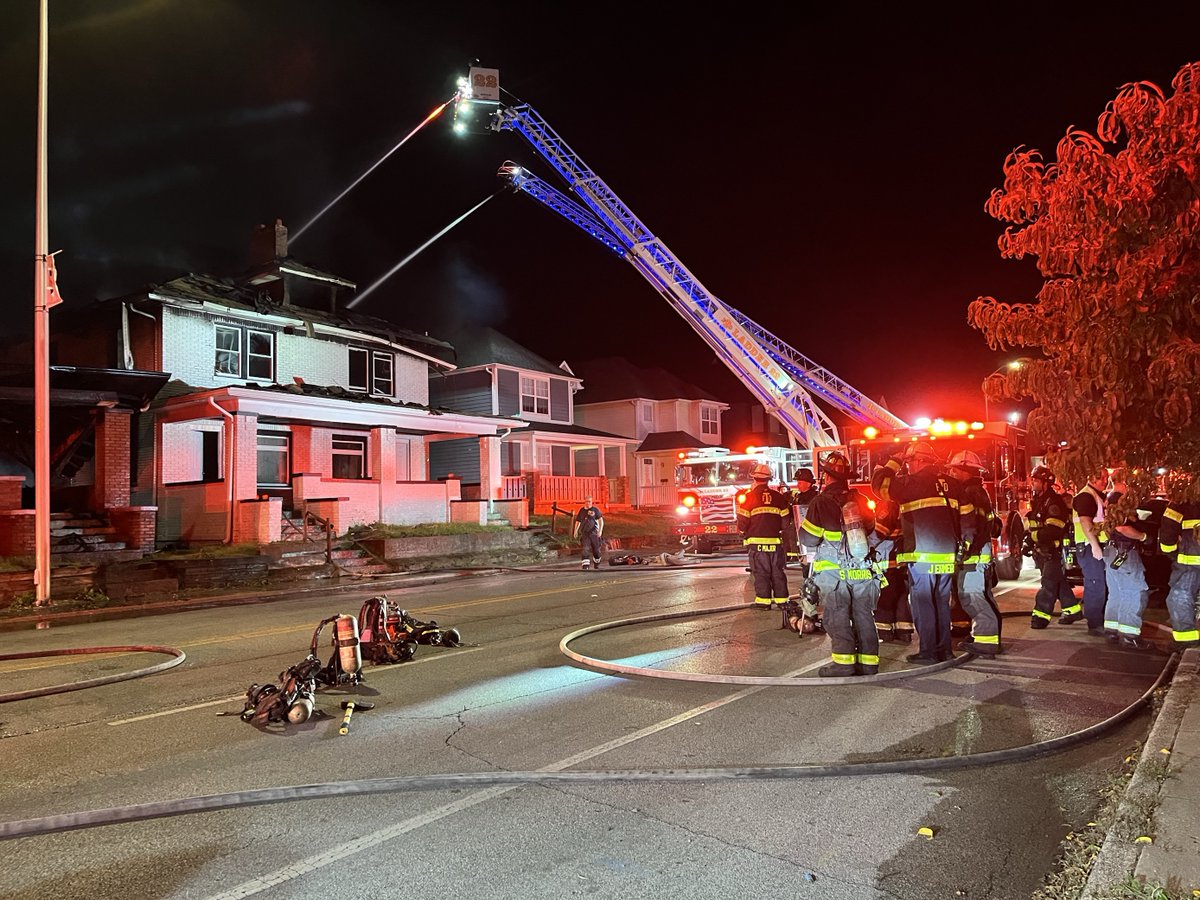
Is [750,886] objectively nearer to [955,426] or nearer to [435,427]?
[955,426]

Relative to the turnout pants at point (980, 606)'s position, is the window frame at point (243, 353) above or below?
above

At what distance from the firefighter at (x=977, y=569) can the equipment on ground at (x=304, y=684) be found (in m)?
5.52

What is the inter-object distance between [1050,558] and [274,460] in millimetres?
18957

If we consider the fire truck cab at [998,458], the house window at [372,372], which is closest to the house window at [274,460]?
the house window at [372,372]

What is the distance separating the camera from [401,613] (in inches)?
325

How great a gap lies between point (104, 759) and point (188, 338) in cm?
1761

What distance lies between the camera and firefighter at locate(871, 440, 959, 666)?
23.1ft

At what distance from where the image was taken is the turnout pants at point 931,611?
23.1ft

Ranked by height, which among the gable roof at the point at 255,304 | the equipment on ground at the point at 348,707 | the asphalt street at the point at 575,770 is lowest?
the asphalt street at the point at 575,770

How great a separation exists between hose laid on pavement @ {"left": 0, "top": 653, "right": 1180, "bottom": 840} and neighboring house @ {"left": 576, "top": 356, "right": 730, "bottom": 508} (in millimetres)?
30579

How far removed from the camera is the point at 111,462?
56.7ft

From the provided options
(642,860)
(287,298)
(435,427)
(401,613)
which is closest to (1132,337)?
(642,860)

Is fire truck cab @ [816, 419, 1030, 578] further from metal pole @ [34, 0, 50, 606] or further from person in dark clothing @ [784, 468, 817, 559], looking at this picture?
metal pole @ [34, 0, 50, 606]

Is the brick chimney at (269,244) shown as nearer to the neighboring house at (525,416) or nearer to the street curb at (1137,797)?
the neighboring house at (525,416)
